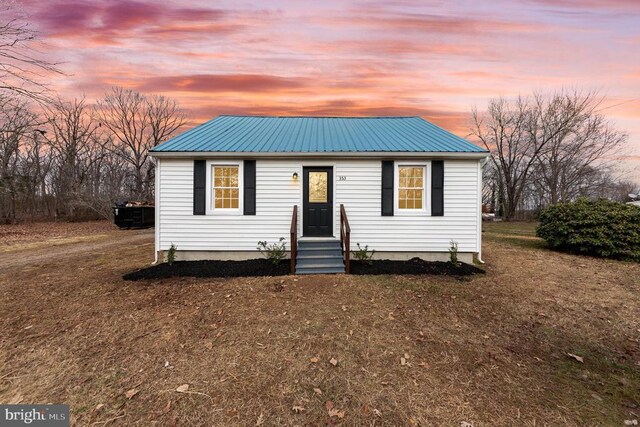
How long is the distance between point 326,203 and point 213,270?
3.62 metres

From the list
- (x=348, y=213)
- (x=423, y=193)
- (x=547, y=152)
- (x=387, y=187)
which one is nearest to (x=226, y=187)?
(x=348, y=213)

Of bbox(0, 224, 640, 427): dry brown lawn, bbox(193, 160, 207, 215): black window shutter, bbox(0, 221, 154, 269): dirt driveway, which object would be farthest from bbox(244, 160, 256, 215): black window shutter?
bbox(0, 221, 154, 269): dirt driveway

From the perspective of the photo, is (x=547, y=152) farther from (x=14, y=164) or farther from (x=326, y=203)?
(x=14, y=164)

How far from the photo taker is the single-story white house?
7703 mm

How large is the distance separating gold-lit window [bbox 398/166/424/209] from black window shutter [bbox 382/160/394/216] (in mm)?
286

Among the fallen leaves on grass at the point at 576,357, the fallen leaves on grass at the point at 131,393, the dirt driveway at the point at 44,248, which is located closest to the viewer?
the fallen leaves on grass at the point at 131,393

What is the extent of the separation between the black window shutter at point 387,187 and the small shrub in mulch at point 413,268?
149cm

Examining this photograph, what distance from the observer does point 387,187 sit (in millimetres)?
7758

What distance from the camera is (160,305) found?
498 cm

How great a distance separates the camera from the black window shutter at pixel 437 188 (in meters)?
7.67

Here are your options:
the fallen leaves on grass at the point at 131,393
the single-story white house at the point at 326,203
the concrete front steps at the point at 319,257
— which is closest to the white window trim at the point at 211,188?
the single-story white house at the point at 326,203

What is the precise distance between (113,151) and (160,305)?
26.4 metres

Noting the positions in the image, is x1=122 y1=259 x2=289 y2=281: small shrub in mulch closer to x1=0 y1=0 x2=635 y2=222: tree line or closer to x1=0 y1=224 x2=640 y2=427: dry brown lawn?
x1=0 y1=224 x2=640 y2=427: dry brown lawn

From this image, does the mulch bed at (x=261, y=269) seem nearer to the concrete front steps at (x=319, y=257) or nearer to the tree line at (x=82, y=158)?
the concrete front steps at (x=319, y=257)
